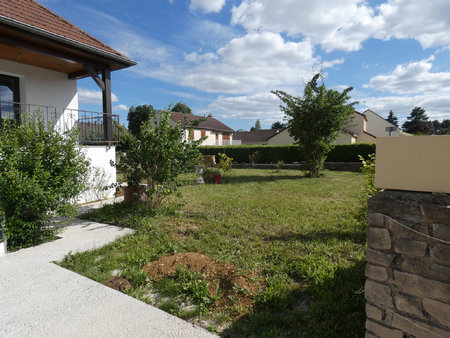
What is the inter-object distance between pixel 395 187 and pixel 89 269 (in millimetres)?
3398

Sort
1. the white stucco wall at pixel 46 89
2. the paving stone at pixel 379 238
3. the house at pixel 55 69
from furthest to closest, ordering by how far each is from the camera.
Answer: the white stucco wall at pixel 46 89 < the house at pixel 55 69 < the paving stone at pixel 379 238

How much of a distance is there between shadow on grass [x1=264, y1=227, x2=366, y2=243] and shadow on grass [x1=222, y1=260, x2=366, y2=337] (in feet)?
4.22

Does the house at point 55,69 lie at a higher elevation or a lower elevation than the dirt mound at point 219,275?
higher

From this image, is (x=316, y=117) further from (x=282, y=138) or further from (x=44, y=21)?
(x=282, y=138)

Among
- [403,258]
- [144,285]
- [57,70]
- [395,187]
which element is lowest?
[144,285]

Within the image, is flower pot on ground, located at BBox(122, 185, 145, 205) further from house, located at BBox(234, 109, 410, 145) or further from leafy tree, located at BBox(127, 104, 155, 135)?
leafy tree, located at BBox(127, 104, 155, 135)

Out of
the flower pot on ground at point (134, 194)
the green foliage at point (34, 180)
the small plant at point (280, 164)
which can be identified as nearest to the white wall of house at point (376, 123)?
the small plant at point (280, 164)

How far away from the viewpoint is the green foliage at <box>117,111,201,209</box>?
537 centimetres

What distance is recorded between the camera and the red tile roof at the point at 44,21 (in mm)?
5926

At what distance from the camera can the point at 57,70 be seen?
822 centimetres

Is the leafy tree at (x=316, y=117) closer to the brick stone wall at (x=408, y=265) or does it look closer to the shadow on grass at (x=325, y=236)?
the shadow on grass at (x=325, y=236)

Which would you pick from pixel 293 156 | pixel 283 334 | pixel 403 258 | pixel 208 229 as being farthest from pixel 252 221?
pixel 293 156

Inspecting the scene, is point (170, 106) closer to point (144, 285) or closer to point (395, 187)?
point (144, 285)

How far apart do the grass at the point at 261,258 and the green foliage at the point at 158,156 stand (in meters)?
0.60
